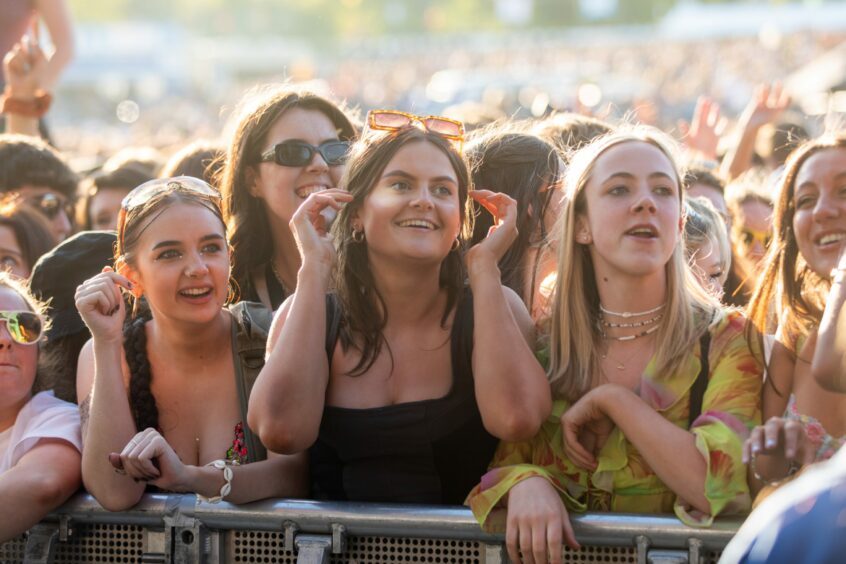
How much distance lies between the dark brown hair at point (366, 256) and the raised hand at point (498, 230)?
0.10 metres

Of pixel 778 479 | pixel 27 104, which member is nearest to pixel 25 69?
pixel 27 104

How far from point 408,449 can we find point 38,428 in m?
1.07

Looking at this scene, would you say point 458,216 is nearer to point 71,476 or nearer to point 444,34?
point 71,476

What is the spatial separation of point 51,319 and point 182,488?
4.23 ft

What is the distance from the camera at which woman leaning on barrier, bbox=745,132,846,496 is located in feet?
9.21

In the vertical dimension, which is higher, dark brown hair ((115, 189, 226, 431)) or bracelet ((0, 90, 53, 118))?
bracelet ((0, 90, 53, 118))

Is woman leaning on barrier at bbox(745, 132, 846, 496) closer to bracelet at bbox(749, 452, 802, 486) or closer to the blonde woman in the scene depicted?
bracelet at bbox(749, 452, 802, 486)

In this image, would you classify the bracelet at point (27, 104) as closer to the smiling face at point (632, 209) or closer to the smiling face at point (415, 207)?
the smiling face at point (415, 207)

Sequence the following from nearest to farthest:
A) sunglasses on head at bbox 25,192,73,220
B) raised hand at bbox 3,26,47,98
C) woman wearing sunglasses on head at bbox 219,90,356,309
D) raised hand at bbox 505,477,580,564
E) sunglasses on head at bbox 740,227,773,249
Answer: raised hand at bbox 505,477,580,564 < woman wearing sunglasses on head at bbox 219,90,356,309 < sunglasses on head at bbox 740,227,773,249 < sunglasses on head at bbox 25,192,73,220 < raised hand at bbox 3,26,47,98

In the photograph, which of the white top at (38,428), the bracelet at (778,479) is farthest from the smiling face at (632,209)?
the white top at (38,428)

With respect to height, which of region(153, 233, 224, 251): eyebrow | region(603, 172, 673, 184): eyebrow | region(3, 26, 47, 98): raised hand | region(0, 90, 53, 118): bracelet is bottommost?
region(153, 233, 224, 251): eyebrow

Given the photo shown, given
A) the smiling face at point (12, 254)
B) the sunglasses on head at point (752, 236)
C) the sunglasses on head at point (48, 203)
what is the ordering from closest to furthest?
the smiling face at point (12, 254) → the sunglasses on head at point (752, 236) → the sunglasses on head at point (48, 203)

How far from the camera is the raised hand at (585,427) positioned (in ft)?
10.3

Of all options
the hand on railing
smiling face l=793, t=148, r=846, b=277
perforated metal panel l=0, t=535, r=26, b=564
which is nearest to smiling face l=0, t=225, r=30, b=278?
perforated metal panel l=0, t=535, r=26, b=564
